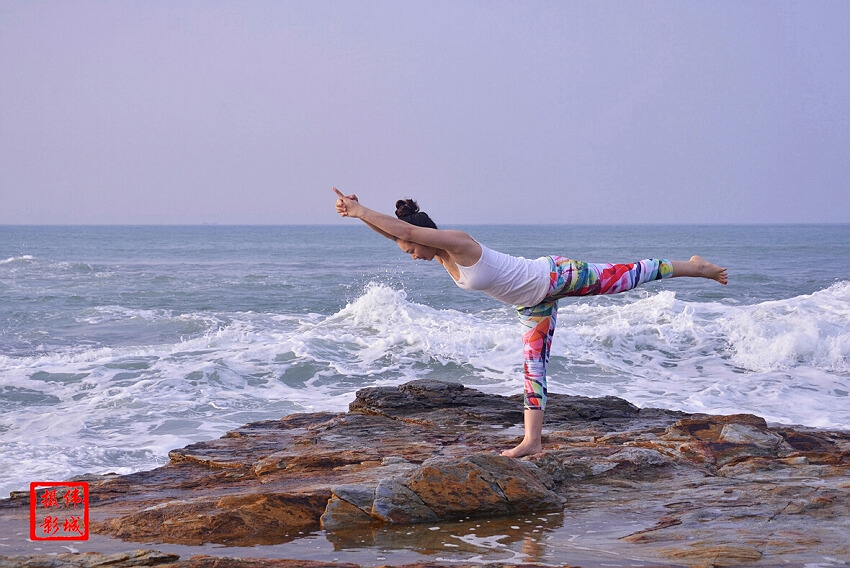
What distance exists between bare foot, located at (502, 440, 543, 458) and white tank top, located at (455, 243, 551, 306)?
0.91m

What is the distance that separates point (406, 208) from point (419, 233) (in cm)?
30

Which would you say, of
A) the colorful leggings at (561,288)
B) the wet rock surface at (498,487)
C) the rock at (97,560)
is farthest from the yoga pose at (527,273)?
the rock at (97,560)

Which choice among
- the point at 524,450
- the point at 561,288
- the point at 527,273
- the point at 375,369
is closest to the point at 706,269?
the point at 561,288

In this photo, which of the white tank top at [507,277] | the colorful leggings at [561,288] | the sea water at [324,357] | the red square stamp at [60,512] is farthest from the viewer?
the sea water at [324,357]

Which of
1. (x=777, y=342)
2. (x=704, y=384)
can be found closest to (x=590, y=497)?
(x=704, y=384)

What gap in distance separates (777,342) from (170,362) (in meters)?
9.54

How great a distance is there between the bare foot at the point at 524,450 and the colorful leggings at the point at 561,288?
24 centimetres

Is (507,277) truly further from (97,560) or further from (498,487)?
(97,560)

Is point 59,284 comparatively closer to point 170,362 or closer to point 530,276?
point 170,362

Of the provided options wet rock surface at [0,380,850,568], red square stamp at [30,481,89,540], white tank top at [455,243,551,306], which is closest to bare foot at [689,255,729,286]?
white tank top at [455,243,551,306]

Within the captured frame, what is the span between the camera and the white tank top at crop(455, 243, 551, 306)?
470 centimetres

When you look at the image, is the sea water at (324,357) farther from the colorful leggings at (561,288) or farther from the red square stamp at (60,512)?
the colorful leggings at (561,288)

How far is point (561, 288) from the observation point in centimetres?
494

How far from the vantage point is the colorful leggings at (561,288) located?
493cm
